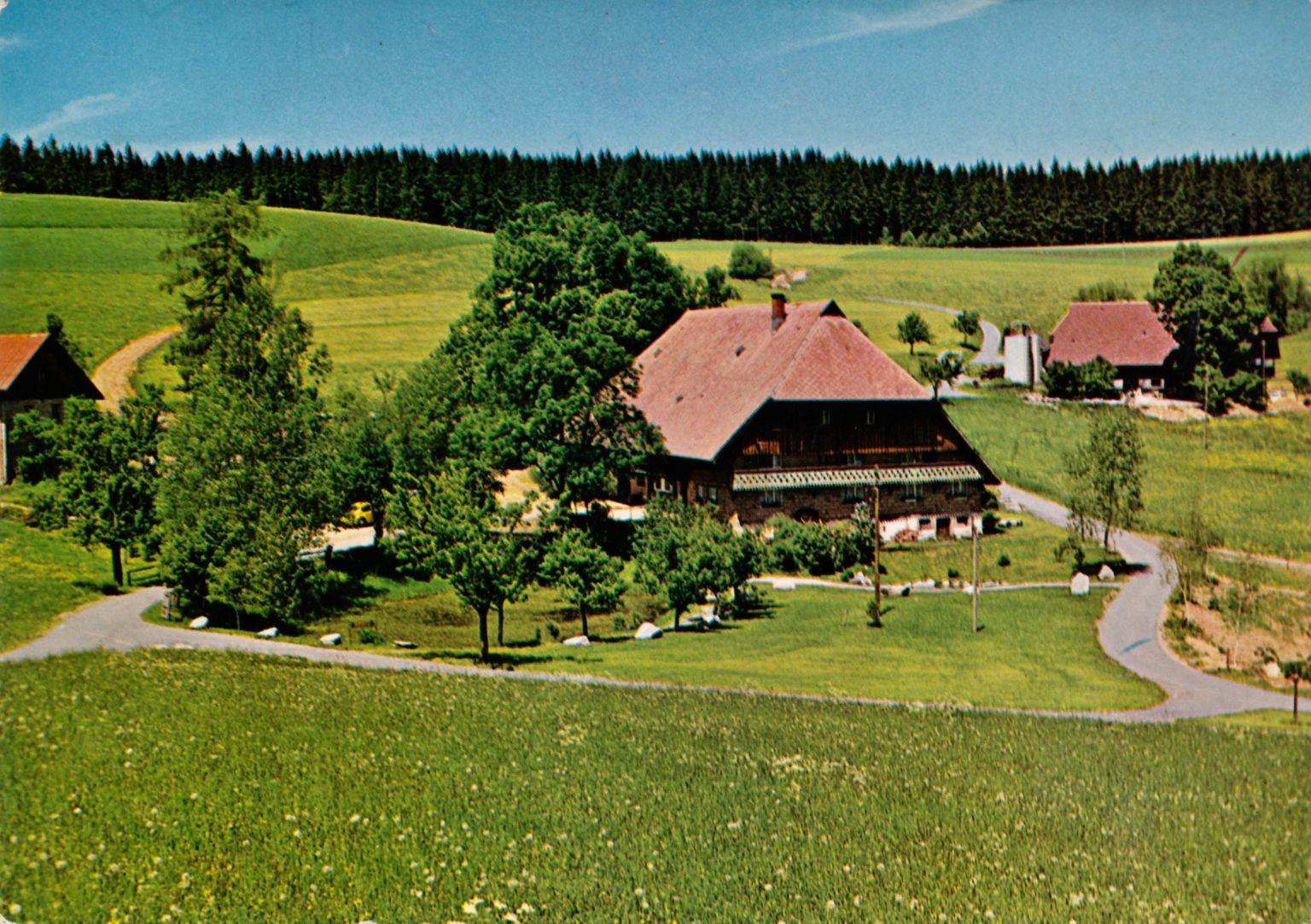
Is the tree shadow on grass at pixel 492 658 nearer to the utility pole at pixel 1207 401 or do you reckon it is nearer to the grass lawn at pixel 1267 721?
the grass lawn at pixel 1267 721

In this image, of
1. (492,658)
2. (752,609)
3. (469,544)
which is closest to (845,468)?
(752,609)

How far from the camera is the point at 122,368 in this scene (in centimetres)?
4597

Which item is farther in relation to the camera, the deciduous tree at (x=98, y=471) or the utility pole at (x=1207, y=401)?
the utility pole at (x=1207, y=401)

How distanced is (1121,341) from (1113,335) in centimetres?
71

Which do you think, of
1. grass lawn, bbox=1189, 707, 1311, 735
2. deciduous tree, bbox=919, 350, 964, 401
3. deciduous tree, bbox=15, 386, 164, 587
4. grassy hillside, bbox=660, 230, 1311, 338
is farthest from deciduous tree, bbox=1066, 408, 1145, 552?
grassy hillside, bbox=660, 230, 1311, 338

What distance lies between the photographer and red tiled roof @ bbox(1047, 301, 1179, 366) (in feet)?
239

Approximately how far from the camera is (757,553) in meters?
38.6

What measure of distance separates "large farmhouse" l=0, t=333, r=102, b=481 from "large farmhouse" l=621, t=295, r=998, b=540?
24.3 m

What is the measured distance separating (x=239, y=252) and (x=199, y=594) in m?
24.0

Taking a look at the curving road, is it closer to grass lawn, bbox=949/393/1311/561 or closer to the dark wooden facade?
grass lawn, bbox=949/393/1311/561

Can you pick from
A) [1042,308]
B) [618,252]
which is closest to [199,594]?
[618,252]

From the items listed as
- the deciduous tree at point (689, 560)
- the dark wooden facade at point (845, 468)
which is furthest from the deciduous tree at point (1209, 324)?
the deciduous tree at point (689, 560)

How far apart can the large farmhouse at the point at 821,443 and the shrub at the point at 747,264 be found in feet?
177

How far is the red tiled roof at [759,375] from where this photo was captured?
51.3 meters
